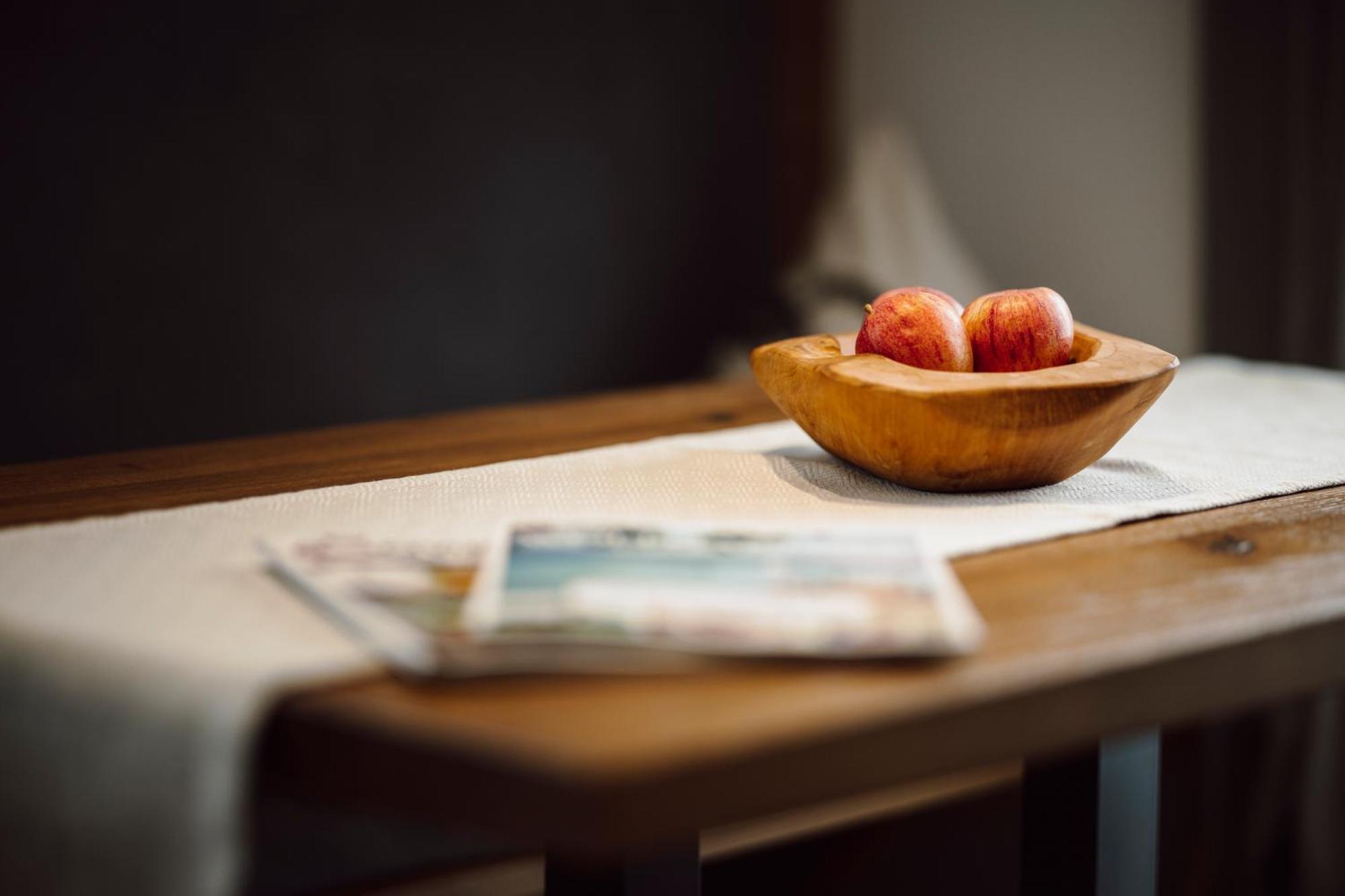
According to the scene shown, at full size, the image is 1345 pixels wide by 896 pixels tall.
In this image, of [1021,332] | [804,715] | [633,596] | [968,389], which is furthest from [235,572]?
[1021,332]

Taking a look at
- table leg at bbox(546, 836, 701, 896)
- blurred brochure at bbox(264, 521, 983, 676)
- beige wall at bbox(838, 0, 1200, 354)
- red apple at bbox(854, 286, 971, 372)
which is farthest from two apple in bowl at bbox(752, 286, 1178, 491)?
beige wall at bbox(838, 0, 1200, 354)

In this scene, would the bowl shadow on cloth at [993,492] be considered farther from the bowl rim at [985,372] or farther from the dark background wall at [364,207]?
the dark background wall at [364,207]

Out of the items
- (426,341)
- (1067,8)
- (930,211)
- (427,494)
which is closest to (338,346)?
(426,341)

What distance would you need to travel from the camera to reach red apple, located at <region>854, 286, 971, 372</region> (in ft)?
3.09

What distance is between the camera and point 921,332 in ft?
3.09

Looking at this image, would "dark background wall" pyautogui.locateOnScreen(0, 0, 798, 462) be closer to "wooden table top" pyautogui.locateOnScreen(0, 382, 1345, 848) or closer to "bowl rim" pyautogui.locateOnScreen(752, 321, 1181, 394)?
"bowl rim" pyautogui.locateOnScreen(752, 321, 1181, 394)

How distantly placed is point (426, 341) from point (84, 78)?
2.42 feet

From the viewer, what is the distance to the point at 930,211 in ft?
8.39

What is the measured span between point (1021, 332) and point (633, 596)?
47 centimetres

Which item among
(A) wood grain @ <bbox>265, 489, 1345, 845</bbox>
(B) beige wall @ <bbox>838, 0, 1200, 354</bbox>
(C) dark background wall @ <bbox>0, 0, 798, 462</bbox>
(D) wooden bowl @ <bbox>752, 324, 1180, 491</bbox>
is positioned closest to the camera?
(A) wood grain @ <bbox>265, 489, 1345, 845</bbox>

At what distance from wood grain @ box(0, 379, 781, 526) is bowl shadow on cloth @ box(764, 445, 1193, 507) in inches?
8.9

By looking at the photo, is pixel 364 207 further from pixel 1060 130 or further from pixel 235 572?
pixel 235 572

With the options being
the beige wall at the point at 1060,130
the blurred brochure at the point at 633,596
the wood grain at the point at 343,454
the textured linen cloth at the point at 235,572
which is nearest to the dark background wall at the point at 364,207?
the beige wall at the point at 1060,130

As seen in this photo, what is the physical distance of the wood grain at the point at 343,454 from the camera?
0.96 meters
